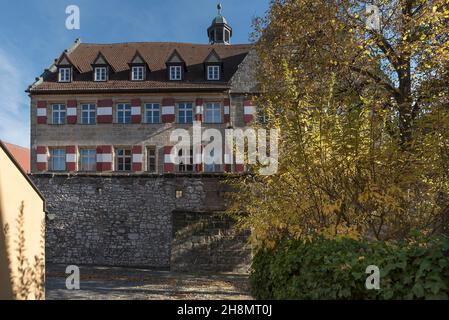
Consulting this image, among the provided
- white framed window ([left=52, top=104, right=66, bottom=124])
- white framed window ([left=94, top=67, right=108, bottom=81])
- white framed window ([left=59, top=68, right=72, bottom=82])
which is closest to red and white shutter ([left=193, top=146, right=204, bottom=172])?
white framed window ([left=94, top=67, right=108, bottom=81])

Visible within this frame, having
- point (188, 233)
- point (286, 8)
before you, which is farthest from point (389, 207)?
point (188, 233)

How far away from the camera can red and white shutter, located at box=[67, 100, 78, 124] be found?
20531 mm

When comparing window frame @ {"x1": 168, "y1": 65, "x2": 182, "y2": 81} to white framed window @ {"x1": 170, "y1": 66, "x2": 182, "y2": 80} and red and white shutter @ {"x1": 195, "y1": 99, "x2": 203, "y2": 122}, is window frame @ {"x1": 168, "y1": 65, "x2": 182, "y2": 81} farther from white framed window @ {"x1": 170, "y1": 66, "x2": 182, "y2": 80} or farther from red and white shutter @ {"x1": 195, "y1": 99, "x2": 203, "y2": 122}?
red and white shutter @ {"x1": 195, "y1": 99, "x2": 203, "y2": 122}

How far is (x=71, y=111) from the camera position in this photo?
20.6m

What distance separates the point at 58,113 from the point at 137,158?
506cm

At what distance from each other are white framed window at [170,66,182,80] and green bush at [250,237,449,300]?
17370 mm

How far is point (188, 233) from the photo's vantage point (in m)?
14.9

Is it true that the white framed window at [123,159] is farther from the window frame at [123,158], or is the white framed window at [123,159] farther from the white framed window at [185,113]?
the white framed window at [185,113]

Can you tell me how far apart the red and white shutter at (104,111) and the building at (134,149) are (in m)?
0.05

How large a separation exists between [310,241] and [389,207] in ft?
4.70

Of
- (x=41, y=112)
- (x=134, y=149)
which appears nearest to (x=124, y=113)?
(x=134, y=149)

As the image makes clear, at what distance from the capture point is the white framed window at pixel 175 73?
21703mm

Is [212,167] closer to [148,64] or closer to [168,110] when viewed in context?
[168,110]

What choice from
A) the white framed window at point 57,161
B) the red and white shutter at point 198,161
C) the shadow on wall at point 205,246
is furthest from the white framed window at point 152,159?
the shadow on wall at point 205,246
